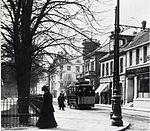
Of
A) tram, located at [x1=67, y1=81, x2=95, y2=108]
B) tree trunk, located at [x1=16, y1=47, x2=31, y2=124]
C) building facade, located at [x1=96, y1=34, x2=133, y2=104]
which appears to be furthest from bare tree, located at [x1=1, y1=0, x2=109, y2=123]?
building facade, located at [x1=96, y1=34, x2=133, y2=104]

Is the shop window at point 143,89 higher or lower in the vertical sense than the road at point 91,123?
higher

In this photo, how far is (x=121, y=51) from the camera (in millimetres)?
39188

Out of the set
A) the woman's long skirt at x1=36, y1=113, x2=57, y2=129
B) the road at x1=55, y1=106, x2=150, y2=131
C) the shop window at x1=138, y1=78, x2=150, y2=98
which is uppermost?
the shop window at x1=138, y1=78, x2=150, y2=98

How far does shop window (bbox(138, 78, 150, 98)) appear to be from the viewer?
31.3 meters

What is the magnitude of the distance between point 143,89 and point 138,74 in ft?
7.46

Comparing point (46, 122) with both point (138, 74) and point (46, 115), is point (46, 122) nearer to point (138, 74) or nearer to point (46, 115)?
point (46, 115)

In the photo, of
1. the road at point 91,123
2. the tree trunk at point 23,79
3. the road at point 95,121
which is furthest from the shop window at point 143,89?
the tree trunk at point 23,79

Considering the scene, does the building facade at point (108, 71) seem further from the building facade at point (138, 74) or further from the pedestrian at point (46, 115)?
the pedestrian at point (46, 115)

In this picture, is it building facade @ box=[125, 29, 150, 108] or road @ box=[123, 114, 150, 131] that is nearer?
road @ box=[123, 114, 150, 131]

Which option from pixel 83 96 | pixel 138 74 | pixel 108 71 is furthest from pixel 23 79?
pixel 108 71

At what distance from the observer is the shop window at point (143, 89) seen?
31.3 metres

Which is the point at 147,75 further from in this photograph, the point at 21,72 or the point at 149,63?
the point at 21,72

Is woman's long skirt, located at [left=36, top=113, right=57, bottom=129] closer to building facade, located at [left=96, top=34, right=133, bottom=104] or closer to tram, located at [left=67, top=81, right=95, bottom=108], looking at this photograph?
tram, located at [left=67, top=81, right=95, bottom=108]

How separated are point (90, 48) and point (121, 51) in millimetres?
26700
